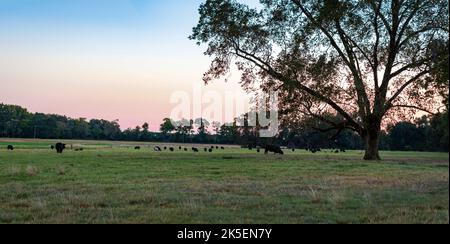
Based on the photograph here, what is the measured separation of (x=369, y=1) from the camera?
33.7 metres

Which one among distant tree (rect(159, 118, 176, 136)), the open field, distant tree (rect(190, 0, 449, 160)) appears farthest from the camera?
distant tree (rect(159, 118, 176, 136))

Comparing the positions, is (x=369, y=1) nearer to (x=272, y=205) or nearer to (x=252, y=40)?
(x=252, y=40)

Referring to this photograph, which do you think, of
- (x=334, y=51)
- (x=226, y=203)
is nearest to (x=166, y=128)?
(x=334, y=51)

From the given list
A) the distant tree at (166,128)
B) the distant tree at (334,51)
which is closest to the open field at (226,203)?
the distant tree at (334,51)

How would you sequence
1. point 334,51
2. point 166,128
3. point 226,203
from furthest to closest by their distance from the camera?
1. point 166,128
2. point 334,51
3. point 226,203

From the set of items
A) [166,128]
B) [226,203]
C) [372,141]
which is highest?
[166,128]

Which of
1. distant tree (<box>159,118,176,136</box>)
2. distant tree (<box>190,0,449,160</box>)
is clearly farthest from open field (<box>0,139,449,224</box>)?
distant tree (<box>159,118,176,136</box>)

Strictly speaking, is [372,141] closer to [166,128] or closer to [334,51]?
[334,51]

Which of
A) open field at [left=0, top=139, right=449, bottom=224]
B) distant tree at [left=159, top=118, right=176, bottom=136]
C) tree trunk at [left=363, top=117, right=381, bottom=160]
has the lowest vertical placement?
open field at [left=0, top=139, right=449, bottom=224]

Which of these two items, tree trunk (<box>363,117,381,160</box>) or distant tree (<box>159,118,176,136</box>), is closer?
tree trunk (<box>363,117,381,160</box>)

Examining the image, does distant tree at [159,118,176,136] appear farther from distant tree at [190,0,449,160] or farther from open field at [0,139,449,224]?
open field at [0,139,449,224]

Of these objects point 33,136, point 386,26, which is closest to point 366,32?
point 386,26

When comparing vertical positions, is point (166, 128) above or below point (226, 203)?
above

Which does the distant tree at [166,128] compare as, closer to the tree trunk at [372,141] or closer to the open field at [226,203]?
the tree trunk at [372,141]
